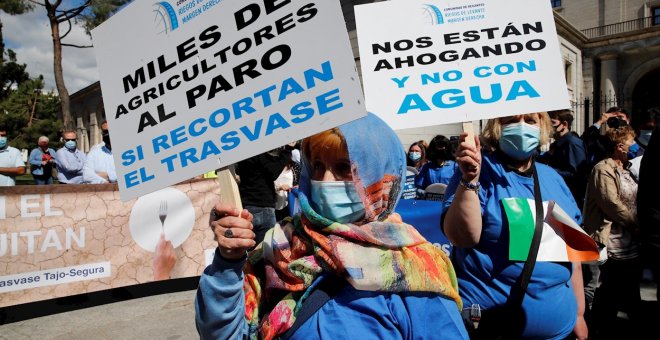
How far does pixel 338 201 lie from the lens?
1536 mm

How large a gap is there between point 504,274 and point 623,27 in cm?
4180

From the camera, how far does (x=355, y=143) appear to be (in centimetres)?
148

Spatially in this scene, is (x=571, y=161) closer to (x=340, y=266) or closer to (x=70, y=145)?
(x=340, y=266)

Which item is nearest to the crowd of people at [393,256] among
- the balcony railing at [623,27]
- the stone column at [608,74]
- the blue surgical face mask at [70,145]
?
the blue surgical face mask at [70,145]

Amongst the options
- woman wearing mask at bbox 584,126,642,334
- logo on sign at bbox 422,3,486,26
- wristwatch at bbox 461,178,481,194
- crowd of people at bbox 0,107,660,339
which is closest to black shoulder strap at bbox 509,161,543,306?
crowd of people at bbox 0,107,660,339

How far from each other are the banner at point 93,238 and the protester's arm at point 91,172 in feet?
3.34

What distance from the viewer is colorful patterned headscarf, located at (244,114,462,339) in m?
1.45

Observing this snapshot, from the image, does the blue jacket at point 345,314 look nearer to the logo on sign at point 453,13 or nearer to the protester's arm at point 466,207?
the protester's arm at point 466,207

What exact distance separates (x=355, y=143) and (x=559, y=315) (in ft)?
4.56

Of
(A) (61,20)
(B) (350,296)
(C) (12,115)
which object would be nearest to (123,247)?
(B) (350,296)

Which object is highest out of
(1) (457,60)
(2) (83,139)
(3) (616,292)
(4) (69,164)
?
(2) (83,139)

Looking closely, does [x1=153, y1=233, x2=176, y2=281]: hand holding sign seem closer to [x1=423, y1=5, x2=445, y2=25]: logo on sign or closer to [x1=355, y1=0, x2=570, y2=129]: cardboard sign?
[x1=355, y1=0, x2=570, y2=129]: cardboard sign

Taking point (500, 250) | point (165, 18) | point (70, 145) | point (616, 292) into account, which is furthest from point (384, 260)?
point (70, 145)

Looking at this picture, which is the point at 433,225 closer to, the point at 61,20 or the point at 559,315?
the point at 559,315
